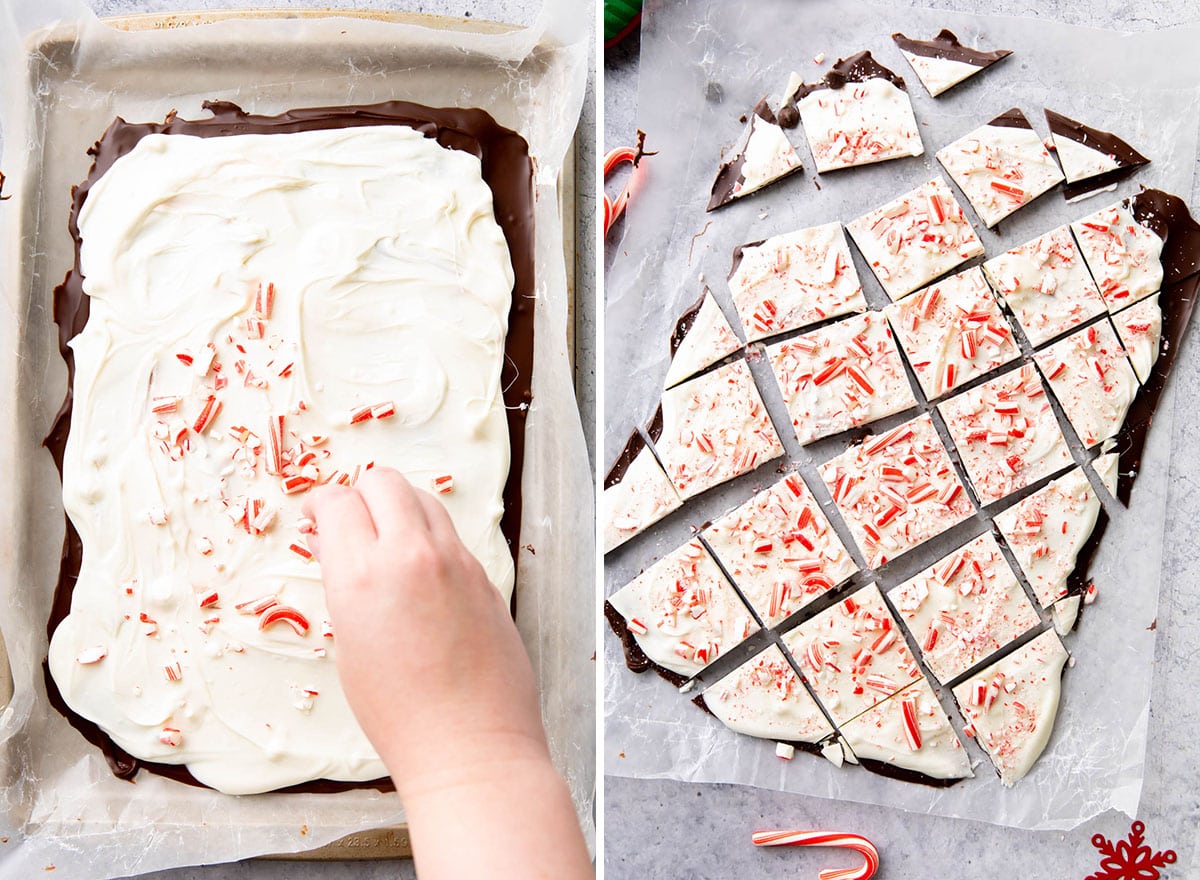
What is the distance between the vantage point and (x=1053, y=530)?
186 cm

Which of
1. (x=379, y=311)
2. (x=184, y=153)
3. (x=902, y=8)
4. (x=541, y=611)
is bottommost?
(x=541, y=611)

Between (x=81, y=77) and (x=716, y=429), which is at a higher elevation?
(x=81, y=77)

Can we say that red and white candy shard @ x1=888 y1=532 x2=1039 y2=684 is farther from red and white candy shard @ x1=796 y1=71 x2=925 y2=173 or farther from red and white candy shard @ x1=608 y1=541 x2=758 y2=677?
red and white candy shard @ x1=796 y1=71 x2=925 y2=173

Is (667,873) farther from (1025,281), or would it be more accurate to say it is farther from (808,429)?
(1025,281)

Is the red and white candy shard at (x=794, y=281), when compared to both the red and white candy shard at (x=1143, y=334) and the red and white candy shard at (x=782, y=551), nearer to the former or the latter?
the red and white candy shard at (x=782, y=551)

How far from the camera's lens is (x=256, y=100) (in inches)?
70.2

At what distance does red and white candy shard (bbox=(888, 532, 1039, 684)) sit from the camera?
6.07ft

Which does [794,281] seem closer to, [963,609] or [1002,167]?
[1002,167]

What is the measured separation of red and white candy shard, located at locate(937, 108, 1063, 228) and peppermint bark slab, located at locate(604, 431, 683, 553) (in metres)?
0.87

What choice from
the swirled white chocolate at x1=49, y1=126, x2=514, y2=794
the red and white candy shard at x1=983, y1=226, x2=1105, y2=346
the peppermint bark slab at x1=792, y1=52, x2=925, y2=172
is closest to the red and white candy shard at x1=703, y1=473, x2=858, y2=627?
the swirled white chocolate at x1=49, y1=126, x2=514, y2=794

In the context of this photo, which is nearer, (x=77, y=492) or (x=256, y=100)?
(x=77, y=492)

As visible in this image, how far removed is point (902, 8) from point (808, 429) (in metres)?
0.90

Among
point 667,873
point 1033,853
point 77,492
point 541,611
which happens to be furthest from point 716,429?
point 77,492

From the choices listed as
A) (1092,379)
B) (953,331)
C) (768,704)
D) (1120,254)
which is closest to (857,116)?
(953,331)
